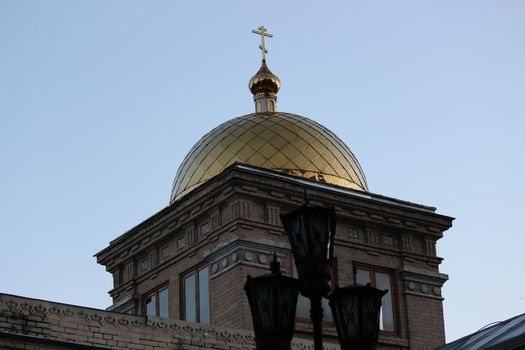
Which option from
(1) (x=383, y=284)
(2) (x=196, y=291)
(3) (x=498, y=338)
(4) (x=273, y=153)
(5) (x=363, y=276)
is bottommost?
(3) (x=498, y=338)

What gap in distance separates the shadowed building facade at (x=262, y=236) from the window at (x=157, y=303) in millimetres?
28

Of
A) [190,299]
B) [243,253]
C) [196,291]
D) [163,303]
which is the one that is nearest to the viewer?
[243,253]

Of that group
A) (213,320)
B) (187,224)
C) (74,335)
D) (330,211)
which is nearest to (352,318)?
(330,211)

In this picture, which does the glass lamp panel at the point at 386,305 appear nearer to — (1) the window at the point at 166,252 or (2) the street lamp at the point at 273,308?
(1) the window at the point at 166,252

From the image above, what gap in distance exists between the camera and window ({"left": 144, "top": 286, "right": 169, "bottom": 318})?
1182 inches

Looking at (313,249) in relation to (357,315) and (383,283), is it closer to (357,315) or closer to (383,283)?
(357,315)

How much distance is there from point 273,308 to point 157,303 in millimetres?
19300

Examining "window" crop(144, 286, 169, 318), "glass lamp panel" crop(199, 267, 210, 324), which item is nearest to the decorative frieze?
"glass lamp panel" crop(199, 267, 210, 324)

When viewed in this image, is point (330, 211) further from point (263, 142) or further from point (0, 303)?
point (263, 142)

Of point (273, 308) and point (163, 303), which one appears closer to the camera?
point (273, 308)

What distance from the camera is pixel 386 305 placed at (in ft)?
96.2

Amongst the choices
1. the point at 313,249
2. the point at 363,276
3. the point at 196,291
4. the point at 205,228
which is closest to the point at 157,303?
the point at 196,291

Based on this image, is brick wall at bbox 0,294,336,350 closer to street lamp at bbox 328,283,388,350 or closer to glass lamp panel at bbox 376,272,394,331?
glass lamp panel at bbox 376,272,394,331

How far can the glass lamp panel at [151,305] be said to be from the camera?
30.5 m
